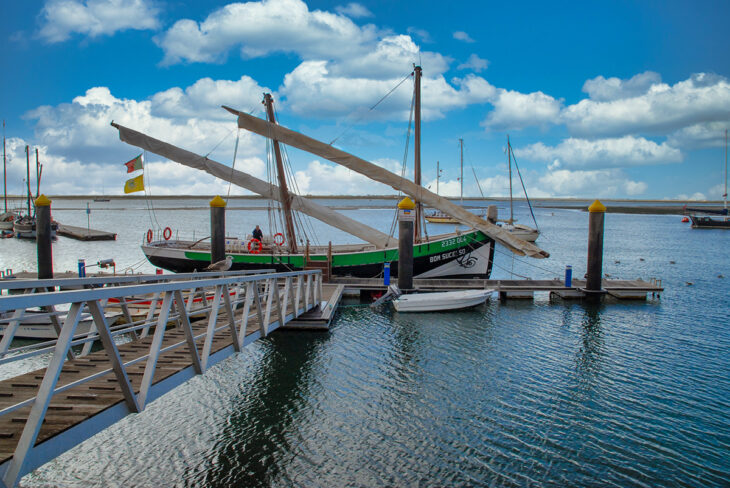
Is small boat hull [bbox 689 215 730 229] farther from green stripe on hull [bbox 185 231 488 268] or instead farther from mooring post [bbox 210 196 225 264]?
mooring post [bbox 210 196 225 264]

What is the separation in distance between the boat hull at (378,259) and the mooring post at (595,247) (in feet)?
16.8

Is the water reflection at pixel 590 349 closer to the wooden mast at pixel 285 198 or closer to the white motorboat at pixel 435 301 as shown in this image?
the white motorboat at pixel 435 301

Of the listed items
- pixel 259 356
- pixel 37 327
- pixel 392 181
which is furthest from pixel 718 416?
pixel 37 327

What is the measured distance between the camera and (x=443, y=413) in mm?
10227

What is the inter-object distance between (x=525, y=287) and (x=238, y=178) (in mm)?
14598

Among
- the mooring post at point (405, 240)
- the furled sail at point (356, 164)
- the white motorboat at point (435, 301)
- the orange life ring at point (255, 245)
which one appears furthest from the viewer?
the orange life ring at point (255, 245)

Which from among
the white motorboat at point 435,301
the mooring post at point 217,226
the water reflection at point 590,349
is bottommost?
the water reflection at point 590,349

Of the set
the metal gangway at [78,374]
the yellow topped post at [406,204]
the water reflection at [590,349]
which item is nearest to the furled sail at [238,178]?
the yellow topped post at [406,204]

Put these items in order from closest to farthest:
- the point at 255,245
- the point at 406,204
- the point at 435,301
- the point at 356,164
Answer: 1. the point at 435,301
2. the point at 406,204
3. the point at 356,164
4. the point at 255,245

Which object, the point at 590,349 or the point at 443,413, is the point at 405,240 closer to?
the point at 590,349

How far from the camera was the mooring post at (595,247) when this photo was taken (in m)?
21.3

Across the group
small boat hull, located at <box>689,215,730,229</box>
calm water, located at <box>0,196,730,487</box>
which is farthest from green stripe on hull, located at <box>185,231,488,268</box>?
small boat hull, located at <box>689,215,730,229</box>

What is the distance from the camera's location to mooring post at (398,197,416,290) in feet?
66.3

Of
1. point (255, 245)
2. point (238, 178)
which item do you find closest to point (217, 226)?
point (238, 178)
